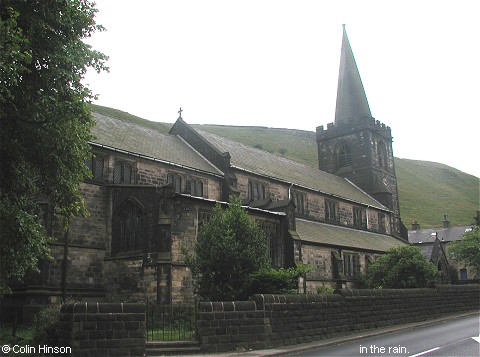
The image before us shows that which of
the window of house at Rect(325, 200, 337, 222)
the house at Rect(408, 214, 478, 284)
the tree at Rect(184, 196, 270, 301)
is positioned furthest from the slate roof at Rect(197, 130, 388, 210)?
the tree at Rect(184, 196, 270, 301)

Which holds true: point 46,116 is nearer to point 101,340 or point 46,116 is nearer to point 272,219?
point 101,340

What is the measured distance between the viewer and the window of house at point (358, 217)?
4484cm

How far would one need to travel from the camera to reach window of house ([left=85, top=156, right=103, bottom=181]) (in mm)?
24938

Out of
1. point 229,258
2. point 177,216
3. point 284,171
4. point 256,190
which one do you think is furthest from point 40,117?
point 284,171

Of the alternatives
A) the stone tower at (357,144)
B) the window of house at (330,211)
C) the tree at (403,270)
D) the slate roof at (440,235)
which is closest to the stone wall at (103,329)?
the tree at (403,270)

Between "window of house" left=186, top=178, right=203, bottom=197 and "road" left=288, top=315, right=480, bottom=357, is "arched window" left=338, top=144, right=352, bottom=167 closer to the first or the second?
"window of house" left=186, top=178, right=203, bottom=197

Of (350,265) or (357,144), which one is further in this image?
(357,144)

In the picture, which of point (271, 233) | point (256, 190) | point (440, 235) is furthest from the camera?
point (440, 235)

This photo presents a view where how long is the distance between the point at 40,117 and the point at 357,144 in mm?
43783

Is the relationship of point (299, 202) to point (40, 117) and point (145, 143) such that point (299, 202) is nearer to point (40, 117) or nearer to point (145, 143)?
point (145, 143)

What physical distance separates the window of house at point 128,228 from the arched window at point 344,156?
35484mm

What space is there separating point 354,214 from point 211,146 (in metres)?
17.6

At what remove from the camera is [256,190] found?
3462 cm

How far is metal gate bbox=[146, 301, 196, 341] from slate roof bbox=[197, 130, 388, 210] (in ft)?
52.2
